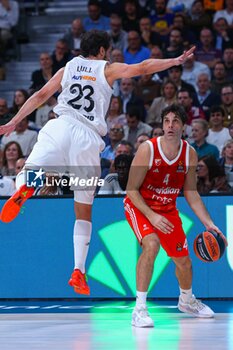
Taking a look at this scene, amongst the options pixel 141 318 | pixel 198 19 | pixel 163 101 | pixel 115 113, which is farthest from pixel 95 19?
pixel 141 318

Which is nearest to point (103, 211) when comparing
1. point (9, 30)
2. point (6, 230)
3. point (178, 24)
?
point (6, 230)

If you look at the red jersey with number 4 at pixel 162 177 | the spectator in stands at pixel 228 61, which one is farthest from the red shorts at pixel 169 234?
the spectator in stands at pixel 228 61

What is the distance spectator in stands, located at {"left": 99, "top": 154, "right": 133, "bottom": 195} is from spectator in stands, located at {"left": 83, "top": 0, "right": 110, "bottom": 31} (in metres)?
6.11

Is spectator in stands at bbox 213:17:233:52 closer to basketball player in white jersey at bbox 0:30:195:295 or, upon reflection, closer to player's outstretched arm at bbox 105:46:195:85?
basketball player in white jersey at bbox 0:30:195:295

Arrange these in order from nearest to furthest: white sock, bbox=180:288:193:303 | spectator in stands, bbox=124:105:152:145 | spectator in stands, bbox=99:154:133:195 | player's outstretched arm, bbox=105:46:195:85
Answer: player's outstretched arm, bbox=105:46:195:85 → white sock, bbox=180:288:193:303 → spectator in stands, bbox=99:154:133:195 → spectator in stands, bbox=124:105:152:145

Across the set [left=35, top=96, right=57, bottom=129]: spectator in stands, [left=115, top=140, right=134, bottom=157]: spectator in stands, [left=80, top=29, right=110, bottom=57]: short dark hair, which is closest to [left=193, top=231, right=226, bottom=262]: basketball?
[left=80, top=29, right=110, bottom=57]: short dark hair

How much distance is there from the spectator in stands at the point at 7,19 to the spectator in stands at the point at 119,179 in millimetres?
6769

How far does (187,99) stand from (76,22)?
3684 millimetres

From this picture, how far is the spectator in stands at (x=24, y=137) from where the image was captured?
14.3m

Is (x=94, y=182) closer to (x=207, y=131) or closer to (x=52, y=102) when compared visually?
(x=207, y=131)

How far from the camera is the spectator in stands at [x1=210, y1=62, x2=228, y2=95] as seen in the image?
1495 cm

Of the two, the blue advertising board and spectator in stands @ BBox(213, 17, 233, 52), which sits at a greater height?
spectator in stands @ BBox(213, 17, 233, 52)

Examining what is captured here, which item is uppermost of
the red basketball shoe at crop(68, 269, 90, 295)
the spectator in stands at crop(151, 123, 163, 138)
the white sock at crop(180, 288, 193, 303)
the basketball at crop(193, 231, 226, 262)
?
the spectator in stands at crop(151, 123, 163, 138)

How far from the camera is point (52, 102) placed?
1534 centimetres
